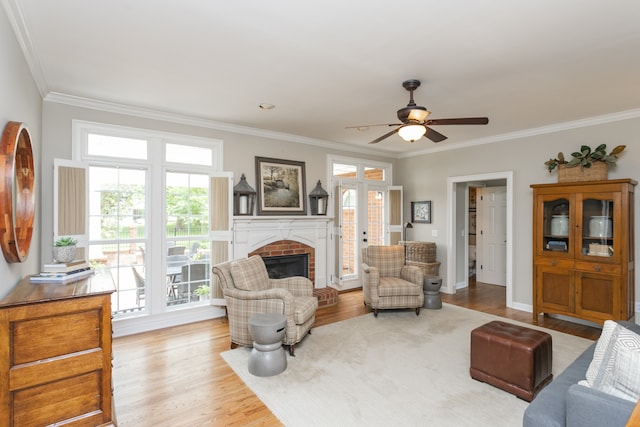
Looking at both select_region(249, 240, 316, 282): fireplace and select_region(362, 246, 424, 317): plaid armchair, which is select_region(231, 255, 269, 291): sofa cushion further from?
select_region(362, 246, 424, 317): plaid armchair

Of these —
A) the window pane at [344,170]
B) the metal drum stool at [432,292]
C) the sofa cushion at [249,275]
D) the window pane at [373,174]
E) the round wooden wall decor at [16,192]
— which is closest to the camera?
the round wooden wall decor at [16,192]

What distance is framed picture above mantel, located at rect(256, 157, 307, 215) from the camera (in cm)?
497

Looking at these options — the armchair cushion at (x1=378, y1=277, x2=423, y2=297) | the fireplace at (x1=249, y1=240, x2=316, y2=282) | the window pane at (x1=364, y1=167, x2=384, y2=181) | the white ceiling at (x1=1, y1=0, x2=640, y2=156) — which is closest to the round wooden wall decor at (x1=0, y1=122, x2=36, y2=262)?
the white ceiling at (x1=1, y1=0, x2=640, y2=156)

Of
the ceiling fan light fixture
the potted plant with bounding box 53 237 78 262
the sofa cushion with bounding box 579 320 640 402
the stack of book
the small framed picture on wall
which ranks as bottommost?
the sofa cushion with bounding box 579 320 640 402

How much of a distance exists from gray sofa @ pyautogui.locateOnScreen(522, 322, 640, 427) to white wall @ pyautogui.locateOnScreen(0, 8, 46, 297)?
9.61 feet

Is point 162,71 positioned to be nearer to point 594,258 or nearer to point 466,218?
point 594,258

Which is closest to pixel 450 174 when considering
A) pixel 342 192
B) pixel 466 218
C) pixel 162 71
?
pixel 466 218

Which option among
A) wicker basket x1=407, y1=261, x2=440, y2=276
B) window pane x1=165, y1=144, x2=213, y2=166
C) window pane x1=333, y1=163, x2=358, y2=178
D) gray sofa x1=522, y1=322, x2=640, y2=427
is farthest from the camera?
window pane x1=333, y1=163, x2=358, y2=178

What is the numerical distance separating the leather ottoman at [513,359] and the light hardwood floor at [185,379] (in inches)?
68.6

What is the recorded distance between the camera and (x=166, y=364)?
313 cm

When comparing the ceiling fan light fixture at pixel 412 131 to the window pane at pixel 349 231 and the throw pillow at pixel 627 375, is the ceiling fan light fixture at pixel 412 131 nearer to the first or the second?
the throw pillow at pixel 627 375

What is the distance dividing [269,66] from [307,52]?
0.42 metres

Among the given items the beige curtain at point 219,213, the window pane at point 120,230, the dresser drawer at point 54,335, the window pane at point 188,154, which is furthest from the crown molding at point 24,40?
the beige curtain at point 219,213

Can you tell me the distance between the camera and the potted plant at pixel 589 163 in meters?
3.97
